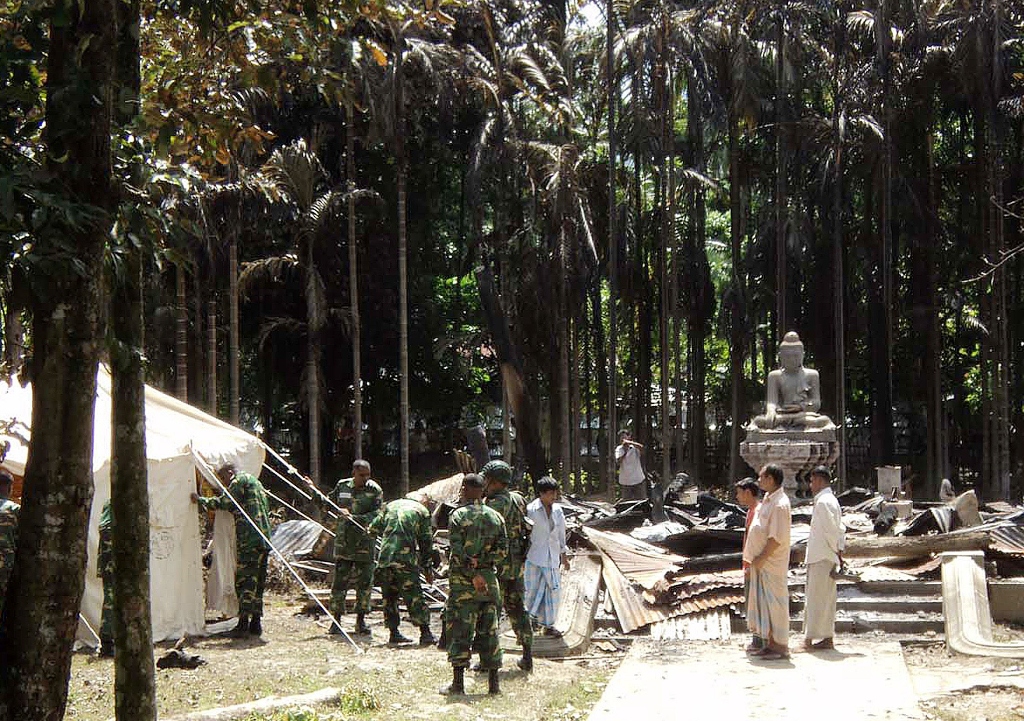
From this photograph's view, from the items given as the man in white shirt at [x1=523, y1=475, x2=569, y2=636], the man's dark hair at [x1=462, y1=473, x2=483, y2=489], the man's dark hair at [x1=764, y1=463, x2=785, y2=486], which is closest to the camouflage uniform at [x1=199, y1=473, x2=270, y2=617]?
the man in white shirt at [x1=523, y1=475, x2=569, y2=636]

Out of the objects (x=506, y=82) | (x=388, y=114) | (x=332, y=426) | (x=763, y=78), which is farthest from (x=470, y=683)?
(x=332, y=426)

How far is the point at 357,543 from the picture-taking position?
12461 mm

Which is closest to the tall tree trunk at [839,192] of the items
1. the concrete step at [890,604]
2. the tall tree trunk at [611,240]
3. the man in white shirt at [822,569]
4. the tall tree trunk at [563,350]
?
the tall tree trunk at [611,240]

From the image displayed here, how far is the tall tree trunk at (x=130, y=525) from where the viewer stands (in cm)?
668

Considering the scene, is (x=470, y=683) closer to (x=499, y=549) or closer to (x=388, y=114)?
(x=499, y=549)

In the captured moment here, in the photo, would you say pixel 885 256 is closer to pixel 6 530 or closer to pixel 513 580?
pixel 513 580

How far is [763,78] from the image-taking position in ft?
99.6

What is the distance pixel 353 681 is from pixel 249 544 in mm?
3105

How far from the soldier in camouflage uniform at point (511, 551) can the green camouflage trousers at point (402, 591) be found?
1.55 m

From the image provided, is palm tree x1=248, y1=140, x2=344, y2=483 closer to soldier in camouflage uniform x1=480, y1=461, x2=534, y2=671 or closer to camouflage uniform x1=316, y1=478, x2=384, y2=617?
camouflage uniform x1=316, y1=478, x2=384, y2=617

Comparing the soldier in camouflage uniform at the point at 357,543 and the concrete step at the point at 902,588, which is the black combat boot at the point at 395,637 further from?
the concrete step at the point at 902,588

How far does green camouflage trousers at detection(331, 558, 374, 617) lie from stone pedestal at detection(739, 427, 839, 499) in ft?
33.2

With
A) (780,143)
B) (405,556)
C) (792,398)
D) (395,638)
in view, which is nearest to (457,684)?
(405,556)

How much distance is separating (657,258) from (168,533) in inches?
930
